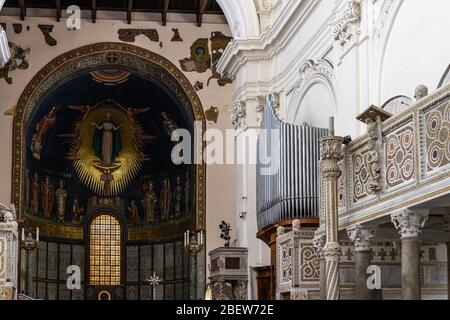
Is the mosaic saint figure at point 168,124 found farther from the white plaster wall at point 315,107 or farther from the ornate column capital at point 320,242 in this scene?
the ornate column capital at point 320,242

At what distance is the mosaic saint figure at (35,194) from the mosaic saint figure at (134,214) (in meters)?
3.33

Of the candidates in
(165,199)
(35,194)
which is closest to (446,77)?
(35,194)

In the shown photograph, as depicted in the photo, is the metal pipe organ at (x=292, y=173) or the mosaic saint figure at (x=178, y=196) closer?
the metal pipe organ at (x=292, y=173)

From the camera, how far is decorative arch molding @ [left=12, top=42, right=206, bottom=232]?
2553 centimetres

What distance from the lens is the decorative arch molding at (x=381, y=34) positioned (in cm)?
1365

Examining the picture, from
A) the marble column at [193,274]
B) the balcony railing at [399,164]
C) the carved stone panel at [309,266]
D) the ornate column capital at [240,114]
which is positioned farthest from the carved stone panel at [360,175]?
the marble column at [193,274]

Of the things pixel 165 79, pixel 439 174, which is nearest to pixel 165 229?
pixel 165 79

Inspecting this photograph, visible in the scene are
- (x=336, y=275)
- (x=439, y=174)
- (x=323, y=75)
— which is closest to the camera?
(x=439, y=174)

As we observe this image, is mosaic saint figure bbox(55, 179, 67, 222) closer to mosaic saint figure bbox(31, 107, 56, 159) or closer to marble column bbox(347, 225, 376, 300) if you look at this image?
mosaic saint figure bbox(31, 107, 56, 159)

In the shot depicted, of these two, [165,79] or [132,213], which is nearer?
[165,79]

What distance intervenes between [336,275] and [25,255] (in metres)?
15.6

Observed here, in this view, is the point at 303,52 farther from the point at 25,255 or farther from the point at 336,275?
the point at 25,255
